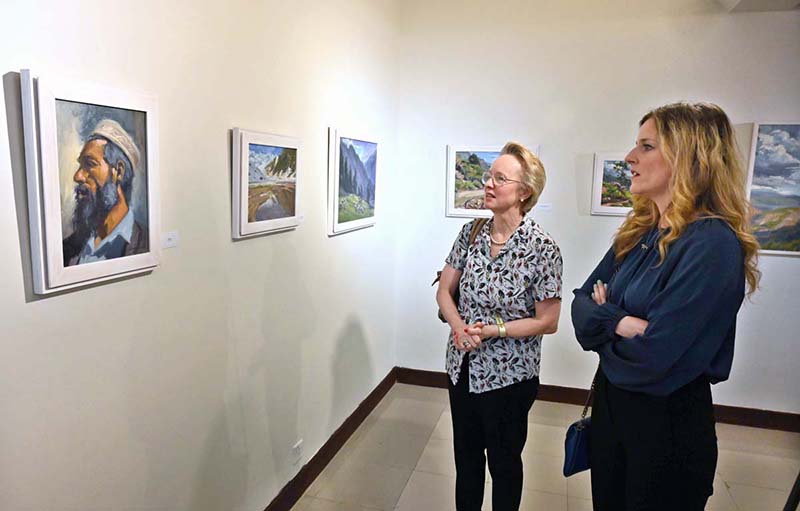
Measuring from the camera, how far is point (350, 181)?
3.16 m

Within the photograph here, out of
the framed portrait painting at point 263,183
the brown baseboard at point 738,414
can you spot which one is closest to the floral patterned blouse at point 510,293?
the framed portrait painting at point 263,183

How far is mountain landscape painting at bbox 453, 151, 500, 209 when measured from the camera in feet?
13.0

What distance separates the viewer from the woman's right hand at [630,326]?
153 cm

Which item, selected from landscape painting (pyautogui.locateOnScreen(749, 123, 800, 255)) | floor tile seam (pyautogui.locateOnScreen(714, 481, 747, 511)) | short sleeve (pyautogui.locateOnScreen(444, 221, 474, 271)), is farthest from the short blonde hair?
landscape painting (pyautogui.locateOnScreen(749, 123, 800, 255))

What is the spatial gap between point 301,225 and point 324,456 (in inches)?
53.2

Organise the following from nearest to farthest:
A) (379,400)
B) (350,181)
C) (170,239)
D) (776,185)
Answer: (170,239) < (350,181) < (776,185) < (379,400)

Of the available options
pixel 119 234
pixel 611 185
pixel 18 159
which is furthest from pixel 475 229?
pixel 611 185

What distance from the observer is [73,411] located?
143 cm

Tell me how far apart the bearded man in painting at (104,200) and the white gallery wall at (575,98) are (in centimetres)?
278

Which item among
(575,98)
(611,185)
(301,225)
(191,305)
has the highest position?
(575,98)

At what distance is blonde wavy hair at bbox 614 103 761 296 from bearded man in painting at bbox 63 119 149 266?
4.99ft

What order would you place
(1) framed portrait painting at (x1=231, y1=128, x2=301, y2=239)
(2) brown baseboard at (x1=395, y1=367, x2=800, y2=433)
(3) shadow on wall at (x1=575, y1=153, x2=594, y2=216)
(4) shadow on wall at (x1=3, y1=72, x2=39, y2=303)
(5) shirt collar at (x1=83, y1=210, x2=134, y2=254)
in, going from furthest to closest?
1. (3) shadow on wall at (x1=575, y1=153, x2=594, y2=216)
2. (2) brown baseboard at (x1=395, y1=367, x2=800, y2=433)
3. (1) framed portrait painting at (x1=231, y1=128, x2=301, y2=239)
4. (5) shirt collar at (x1=83, y1=210, x2=134, y2=254)
5. (4) shadow on wall at (x1=3, y1=72, x2=39, y2=303)

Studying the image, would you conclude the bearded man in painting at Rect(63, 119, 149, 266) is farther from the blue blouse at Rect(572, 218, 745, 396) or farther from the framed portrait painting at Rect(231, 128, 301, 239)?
the blue blouse at Rect(572, 218, 745, 396)

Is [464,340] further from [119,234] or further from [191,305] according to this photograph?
[119,234]
